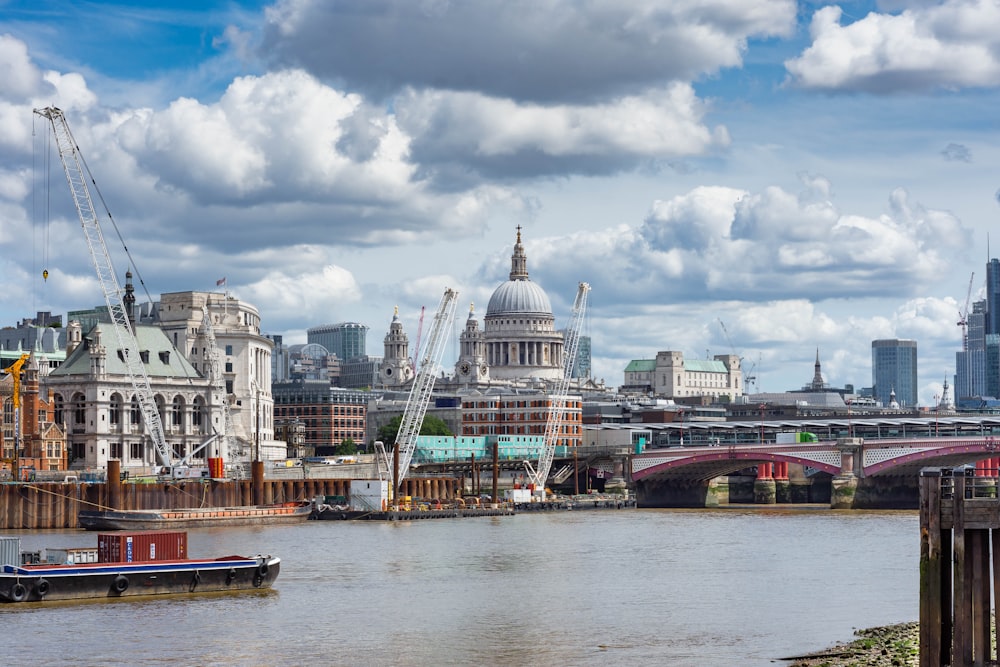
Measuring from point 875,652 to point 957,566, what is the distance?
11670 millimetres

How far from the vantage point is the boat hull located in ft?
203

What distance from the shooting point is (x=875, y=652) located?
47.0 metres

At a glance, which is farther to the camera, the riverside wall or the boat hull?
the riverside wall

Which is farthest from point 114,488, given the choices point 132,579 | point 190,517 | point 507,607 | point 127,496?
point 507,607

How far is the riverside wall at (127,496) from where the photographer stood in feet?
383

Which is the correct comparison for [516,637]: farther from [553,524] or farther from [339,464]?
[339,464]

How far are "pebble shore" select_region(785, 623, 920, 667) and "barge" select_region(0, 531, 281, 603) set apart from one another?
24999 millimetres

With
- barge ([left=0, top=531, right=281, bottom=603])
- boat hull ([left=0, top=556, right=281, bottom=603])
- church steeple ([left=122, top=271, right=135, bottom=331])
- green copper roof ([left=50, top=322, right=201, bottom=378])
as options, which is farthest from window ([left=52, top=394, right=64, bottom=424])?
boat hull ([left=0, top=556, right=281, bottom=603])

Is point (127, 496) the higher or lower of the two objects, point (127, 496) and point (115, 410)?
the lower

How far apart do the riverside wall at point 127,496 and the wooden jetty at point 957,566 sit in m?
88.7

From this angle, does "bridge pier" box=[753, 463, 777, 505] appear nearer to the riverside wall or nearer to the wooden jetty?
the riverside wall

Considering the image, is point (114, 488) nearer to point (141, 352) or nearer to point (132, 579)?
point (141, 352)

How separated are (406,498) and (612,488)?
36.1m

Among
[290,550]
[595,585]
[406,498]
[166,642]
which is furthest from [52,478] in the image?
[166,642]
